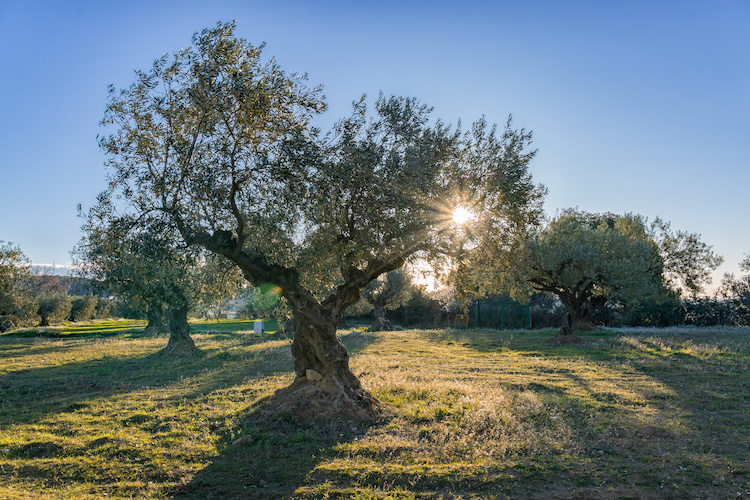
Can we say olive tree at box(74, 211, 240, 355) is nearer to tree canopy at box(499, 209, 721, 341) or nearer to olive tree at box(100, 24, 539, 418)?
olive tree at box(100, 24, 539, 418)

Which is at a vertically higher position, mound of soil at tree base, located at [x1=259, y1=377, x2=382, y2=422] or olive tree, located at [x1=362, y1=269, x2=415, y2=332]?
olive tree, located at [x1=362, y1=269, x2=415, y2=332]

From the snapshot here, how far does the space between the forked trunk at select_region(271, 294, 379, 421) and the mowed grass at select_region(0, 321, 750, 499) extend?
486mm

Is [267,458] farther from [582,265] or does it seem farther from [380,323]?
[380,323]

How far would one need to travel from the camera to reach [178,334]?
26000mm

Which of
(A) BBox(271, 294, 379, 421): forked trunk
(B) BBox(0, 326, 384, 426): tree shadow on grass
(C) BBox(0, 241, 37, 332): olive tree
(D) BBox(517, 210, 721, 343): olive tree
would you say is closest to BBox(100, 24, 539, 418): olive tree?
(A) BBox(271, 294, 379, 421): forked trunk

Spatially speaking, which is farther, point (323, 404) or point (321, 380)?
point (321, 380)

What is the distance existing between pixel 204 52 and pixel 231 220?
3.77m

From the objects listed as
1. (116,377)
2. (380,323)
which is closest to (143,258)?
(116,377)

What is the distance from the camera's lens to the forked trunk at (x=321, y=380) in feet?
35.8

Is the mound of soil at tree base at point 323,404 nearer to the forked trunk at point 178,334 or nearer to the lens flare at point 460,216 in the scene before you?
the lens flare at point 460,216

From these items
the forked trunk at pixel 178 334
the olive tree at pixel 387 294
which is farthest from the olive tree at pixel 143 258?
the olive tree at pixel 387 294

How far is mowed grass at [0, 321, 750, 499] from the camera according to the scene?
7156mm

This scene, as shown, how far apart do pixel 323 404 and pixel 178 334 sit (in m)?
17.8

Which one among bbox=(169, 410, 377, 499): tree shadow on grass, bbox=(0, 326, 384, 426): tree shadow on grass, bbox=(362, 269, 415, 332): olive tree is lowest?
bbox=(0, 326, 384, 426): tree shadow on grass
